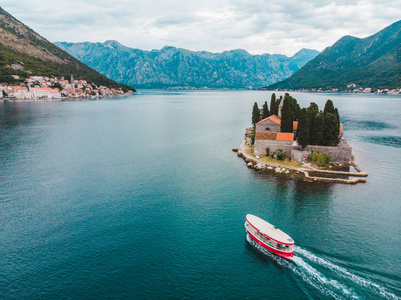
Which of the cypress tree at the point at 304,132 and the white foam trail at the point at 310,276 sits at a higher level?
the cypress tree at the point at 304,132

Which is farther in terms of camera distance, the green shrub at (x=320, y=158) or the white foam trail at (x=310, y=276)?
the green shrub at (x=320, y=158)

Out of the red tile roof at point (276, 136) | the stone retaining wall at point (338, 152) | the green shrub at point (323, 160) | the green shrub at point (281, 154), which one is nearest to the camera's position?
the green shrub at point (323, 160)

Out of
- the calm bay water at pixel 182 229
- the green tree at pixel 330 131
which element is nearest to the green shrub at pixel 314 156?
the green tree at pixel 330 131

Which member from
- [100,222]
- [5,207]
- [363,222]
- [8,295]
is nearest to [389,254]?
[363,222]

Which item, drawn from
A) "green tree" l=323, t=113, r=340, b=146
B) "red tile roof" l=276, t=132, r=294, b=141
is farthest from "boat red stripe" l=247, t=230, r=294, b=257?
"green tree" l=323, t=113, r=340, b=146

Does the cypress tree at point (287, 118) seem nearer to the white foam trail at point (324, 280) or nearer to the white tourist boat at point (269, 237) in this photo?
the white tourist boat at point (269, 237)

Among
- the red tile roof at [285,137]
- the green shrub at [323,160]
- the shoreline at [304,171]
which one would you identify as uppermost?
the red tile roof at [285,137]

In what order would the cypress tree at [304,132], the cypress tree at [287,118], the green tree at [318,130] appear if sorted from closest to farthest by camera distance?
the cypress tree at [304,132] < the green tree at [318,130] < the cypress tree at [287,118]
